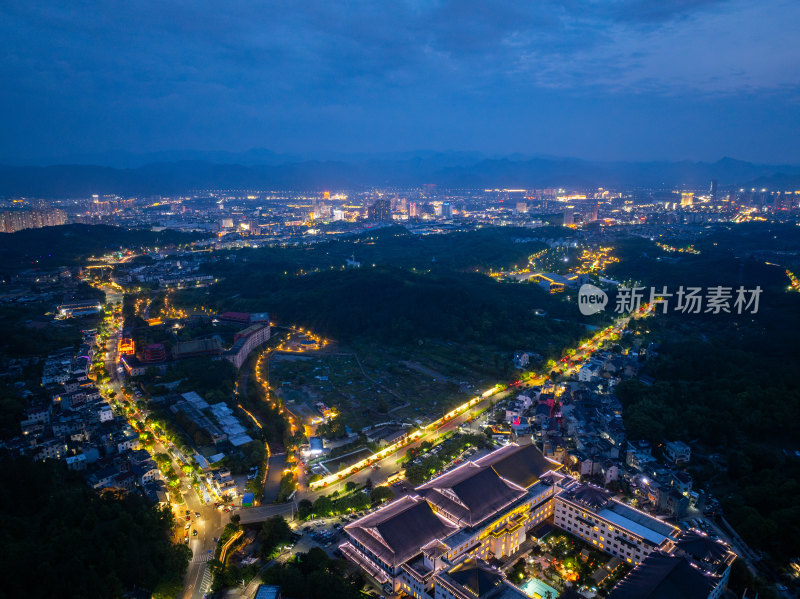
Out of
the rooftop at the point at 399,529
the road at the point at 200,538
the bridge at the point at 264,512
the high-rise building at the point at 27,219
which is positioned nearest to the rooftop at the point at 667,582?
the rooftop at the point at 399,529

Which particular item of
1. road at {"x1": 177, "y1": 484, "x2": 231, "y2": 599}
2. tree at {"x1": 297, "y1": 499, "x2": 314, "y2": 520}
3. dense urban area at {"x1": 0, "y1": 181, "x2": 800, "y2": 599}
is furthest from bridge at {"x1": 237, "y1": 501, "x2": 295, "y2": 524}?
road at {"x1": 177, "y1": 484, "x2": 231, "y2": 599}

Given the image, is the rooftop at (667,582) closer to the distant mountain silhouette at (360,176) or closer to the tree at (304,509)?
the tree at (304,509)

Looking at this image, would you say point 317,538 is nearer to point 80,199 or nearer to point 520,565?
point 520,565

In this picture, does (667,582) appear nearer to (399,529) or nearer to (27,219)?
(399,529)

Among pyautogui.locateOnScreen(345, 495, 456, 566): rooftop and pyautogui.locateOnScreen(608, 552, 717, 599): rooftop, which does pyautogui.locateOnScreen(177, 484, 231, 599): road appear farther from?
pyautogui.locateOnScreen(608, 552, 717, 599): rooftop

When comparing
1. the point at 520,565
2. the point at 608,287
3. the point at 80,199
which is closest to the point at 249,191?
the point at 80,199
